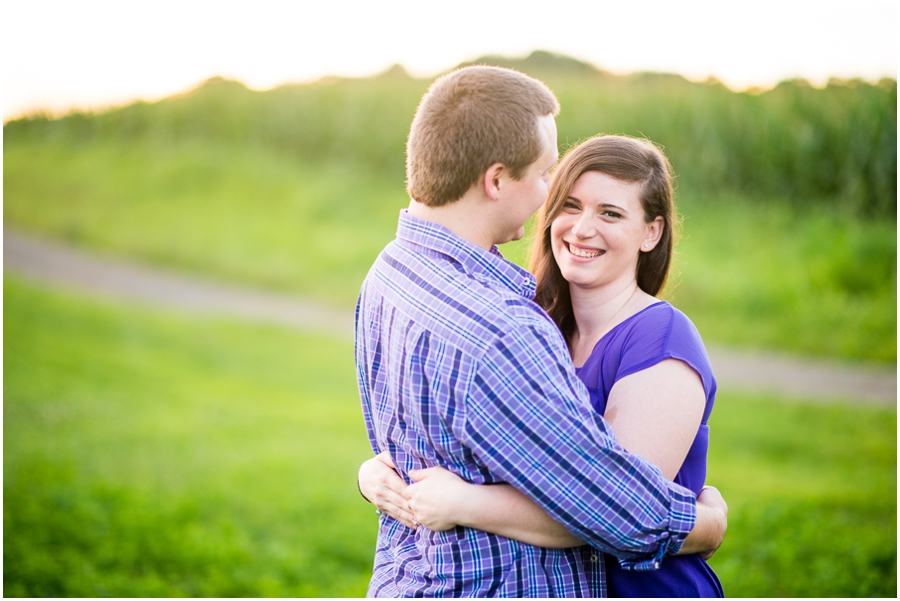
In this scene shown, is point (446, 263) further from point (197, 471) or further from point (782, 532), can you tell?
point (197, 471)

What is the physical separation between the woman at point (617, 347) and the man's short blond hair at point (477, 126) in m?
0.41

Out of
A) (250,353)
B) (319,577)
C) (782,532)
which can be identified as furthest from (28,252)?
(782,532)

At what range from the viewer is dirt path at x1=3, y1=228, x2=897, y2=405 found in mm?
7133

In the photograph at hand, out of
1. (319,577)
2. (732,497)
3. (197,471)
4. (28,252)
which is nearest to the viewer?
(319,577)

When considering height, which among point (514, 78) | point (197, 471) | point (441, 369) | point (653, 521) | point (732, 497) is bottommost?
point (197, 471)

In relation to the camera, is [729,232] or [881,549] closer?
[881,549]

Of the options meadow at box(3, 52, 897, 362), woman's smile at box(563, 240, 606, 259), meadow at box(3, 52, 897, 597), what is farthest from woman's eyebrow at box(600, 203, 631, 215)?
meadow at box(3, 52, 897, 362)

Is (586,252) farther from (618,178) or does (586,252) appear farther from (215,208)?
(215,208)

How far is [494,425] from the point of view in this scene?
1.35 meters

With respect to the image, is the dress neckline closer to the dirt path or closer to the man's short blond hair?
the man's short blond hair

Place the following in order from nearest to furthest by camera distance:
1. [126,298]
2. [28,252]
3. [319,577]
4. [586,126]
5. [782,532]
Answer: [319,577] < [782,532] < [586,126] < [126,298] < [28,252]

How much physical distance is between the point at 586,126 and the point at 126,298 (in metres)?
6.75

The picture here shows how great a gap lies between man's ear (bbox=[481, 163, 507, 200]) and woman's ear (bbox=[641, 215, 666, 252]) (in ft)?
1.86

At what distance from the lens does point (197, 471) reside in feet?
19.8
